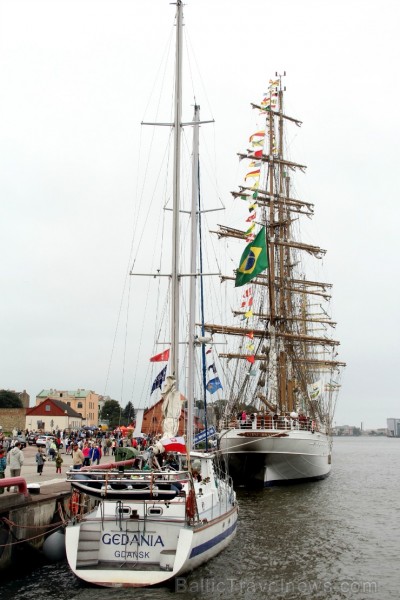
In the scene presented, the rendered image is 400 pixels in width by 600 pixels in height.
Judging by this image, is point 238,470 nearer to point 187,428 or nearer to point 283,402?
point 283,402

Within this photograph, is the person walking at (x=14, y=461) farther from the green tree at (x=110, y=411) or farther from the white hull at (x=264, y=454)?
the green tree at (x=110, y=411)

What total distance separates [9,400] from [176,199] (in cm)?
11656

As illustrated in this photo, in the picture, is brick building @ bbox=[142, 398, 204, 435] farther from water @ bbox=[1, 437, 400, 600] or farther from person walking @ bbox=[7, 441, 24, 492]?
person walking @ bbox=[7, 441, 24, 492]

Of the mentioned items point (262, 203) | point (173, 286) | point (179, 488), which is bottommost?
point (179, 488)

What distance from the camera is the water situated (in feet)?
48.2

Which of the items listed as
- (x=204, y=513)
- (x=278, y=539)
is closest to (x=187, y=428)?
(x=204, y=513)

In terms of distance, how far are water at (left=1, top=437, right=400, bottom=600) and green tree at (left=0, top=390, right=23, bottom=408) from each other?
10470 cm

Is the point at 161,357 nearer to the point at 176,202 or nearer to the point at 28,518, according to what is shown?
the point at 176,202

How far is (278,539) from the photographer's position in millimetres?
21234

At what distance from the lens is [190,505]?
14.8m

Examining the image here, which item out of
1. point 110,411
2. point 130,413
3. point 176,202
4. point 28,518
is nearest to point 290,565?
point 28,518

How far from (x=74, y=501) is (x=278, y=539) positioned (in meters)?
8.33

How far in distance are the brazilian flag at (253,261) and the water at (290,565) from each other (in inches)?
375

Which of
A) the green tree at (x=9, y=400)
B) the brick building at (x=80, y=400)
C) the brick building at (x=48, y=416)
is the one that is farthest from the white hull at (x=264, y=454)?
the brick building at (x=80, y=400)
